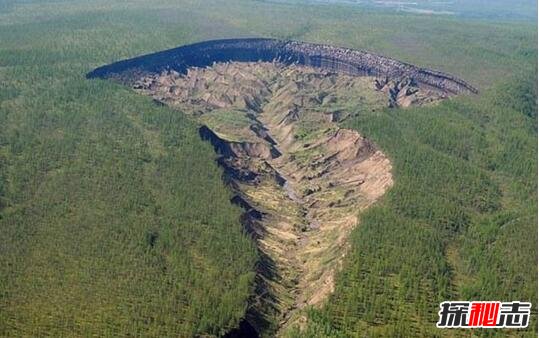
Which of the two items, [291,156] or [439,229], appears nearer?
[439,229]

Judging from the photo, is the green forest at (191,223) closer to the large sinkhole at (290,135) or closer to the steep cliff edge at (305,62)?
the large sinkhole at (290,135)

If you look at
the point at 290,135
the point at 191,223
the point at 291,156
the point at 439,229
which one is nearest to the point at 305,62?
the point at 290,135

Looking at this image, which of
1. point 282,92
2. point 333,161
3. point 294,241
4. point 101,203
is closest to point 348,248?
point 294,241

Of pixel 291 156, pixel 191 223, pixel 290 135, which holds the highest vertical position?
pixel 191 223

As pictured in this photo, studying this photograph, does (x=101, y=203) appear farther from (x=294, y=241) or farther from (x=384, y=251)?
(x=384, y=251)


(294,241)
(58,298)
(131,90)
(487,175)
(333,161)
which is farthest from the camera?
(131,90)

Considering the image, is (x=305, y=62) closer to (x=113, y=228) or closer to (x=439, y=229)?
(x=439, y=229)
